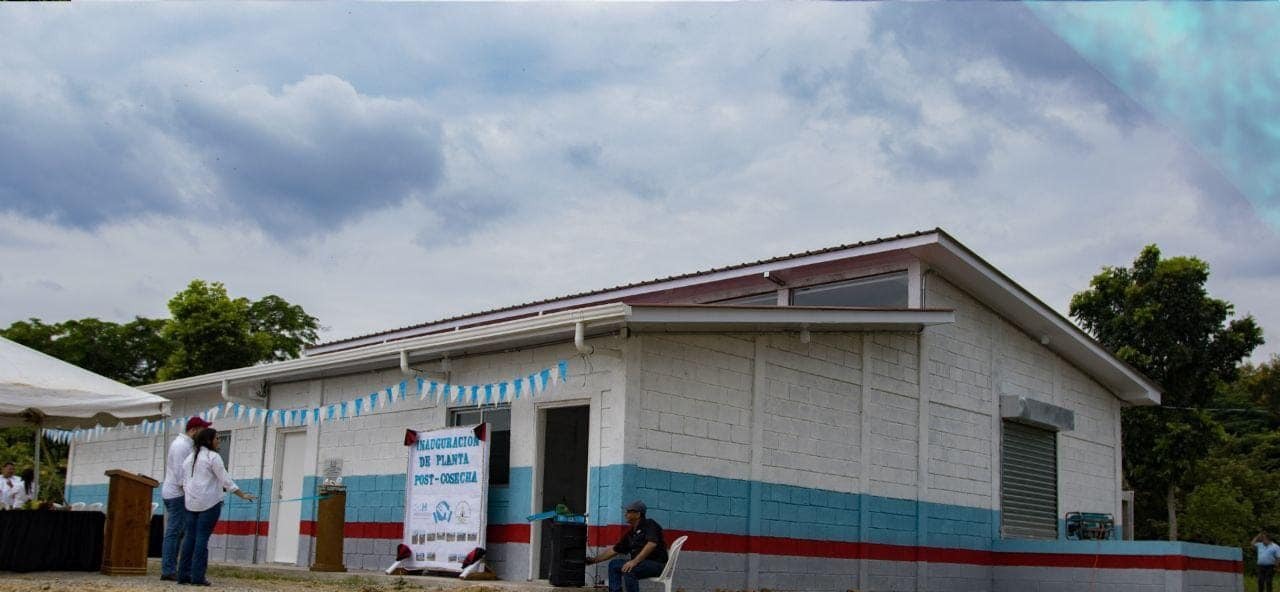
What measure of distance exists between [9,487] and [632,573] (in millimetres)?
8841

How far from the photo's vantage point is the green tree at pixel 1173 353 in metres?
27.2

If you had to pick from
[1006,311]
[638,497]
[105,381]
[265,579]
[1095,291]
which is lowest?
[265,579]

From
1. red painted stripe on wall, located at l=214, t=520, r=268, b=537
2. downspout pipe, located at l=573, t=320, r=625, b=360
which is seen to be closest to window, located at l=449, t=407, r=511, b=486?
downspout pipe, located at l=573, t=320, r=625, b=360

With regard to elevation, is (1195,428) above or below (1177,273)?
below

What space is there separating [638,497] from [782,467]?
8.14 feet

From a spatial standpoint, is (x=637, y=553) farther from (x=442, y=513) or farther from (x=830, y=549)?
(x=830, y=549)

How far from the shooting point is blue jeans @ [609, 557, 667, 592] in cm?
1144

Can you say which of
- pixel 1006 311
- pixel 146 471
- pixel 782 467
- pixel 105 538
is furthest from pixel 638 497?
pixel 146 471

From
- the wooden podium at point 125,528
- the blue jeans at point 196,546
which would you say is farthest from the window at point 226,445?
the blue jeans at point 196,546

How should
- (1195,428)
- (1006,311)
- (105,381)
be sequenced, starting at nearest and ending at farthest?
(105,381) → (1006,311) → (1195,428)

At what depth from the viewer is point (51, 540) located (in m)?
12.9

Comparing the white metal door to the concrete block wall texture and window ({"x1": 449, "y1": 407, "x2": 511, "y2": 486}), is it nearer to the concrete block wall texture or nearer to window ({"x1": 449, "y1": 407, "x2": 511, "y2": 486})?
the concrete block wall texture

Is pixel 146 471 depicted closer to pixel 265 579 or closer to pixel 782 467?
pixel 265 579

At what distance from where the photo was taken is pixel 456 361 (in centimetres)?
1541
